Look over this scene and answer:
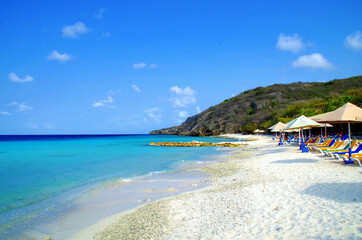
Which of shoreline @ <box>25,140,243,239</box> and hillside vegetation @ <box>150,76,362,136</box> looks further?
A: hillside vegetation @ <box>150,76,362,136</box>

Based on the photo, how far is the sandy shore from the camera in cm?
412

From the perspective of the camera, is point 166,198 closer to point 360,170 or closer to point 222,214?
point 222,214

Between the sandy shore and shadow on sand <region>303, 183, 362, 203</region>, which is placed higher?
shadow on sand <region>303, 183, 362, 203</region>

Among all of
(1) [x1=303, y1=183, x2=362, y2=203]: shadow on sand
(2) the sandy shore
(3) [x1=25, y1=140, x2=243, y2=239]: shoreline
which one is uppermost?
(1) [x1=303, y1=183, x2=362, y2=203]: shadow on sand

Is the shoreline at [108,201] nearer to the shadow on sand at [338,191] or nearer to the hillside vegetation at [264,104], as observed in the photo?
the shadow on sand at [338,191]

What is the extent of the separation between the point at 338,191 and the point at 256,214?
8.08ft

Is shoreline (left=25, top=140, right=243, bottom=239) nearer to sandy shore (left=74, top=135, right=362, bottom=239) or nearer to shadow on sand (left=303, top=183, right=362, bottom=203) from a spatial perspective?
sandy shore (left=74, top=135, right=362, bottom=239)

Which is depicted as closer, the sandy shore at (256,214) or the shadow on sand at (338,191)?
the sandy shore at (256,214)

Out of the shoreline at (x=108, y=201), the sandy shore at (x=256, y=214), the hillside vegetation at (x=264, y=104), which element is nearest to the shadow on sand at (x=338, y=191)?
the sandy shore at (x=256, y=214)

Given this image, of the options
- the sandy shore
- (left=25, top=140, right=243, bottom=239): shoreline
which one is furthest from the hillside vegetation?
the sandy shore

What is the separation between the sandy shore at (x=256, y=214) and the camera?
412 cm

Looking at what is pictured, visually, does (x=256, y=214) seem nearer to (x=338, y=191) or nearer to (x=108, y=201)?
(x=338, y=191)

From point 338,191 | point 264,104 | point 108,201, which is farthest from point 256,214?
point 264,104

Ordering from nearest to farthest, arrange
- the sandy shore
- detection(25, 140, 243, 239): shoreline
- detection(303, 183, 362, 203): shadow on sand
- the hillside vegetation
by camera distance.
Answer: the sandy shore < detection(303, 183, 362, 203): shadow on sand < detection(25, 140, 243, 239): shoreline < the hillside vegetation
